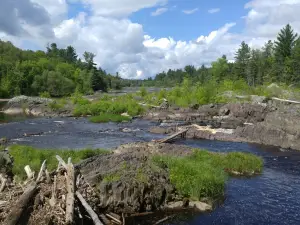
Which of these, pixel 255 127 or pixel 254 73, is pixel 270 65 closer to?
pixel 254 73

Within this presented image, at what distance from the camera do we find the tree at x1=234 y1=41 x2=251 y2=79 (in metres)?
136

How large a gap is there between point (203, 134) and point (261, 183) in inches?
835

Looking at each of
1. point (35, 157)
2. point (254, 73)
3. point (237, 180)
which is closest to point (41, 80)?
point (254, 73)

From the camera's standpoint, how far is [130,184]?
19094 millimetres

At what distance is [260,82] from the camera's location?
416 ft

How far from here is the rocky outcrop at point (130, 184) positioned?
18.7 metres

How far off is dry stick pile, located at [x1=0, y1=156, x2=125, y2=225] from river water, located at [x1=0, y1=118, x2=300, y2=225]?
18.9 feet

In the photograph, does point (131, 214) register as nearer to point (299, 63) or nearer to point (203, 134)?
point (203, 134)

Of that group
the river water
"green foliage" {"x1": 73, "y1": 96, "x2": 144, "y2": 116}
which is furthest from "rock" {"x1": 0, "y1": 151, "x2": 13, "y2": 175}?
"green foliage" {"x1": 73, "y1": 96, "x2": 144, "y2": 116}

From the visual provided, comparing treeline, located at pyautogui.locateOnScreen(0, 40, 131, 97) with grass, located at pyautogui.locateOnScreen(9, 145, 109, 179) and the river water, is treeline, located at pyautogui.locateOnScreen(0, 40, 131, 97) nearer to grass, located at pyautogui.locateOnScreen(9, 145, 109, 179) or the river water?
the river water

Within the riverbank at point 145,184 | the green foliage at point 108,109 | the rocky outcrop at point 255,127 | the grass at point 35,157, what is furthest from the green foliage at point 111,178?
the green foliage at point 108,109

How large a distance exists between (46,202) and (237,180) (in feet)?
51.5

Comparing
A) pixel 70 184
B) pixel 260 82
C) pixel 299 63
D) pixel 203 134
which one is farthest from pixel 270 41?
pixel 70 184

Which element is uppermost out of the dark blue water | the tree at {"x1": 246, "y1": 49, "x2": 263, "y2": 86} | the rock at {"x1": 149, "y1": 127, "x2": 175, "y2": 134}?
the tree at {"x1": 246, "y1": 49, "x2": 263, "y2": 86}
